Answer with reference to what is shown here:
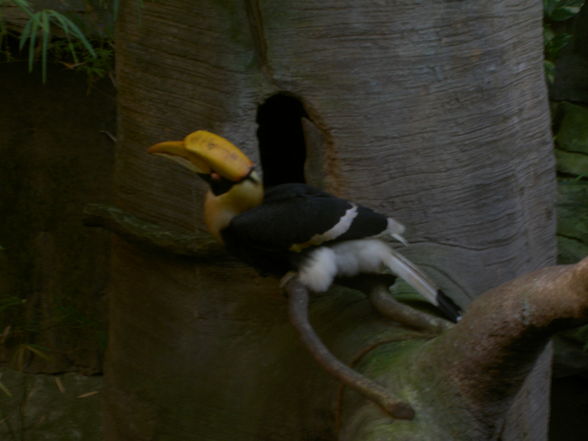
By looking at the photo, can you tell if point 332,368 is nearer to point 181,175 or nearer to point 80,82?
point 181,175

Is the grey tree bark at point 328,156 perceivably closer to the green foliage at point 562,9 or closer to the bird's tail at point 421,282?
the bird's tail at point 421,282

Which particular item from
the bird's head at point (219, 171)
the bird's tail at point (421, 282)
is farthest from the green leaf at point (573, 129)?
the bird's head at point (219, 171)

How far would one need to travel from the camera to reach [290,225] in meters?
1.61

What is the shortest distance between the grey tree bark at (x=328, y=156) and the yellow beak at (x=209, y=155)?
0.20 meters

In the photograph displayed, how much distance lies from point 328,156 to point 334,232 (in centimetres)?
21

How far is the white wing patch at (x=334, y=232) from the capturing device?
5.35 ft

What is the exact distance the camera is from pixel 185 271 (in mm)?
1932

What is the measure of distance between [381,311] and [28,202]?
5.15 feet

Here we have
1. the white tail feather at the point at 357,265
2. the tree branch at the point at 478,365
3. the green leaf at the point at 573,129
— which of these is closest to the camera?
the tree branch at the point at 478,365

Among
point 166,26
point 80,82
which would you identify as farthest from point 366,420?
point 80,82

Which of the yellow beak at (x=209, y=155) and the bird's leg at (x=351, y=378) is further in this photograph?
the yellow beak at (x=209, y=155)

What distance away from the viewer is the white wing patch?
1631 millimetres

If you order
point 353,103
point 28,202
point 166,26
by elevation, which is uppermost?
point 166,26

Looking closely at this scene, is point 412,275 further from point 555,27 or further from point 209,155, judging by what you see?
point 555,27
